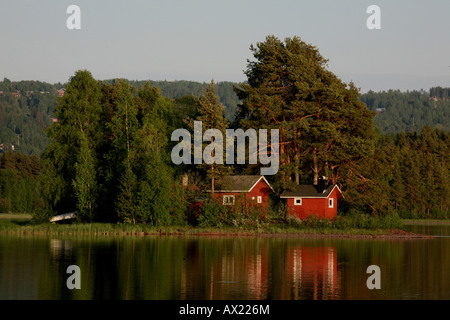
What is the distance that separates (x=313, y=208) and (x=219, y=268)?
93.9 feet

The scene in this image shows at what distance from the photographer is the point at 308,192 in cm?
6700

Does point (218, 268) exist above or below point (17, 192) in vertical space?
above

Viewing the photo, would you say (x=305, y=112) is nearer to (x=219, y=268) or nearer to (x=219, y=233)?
(x=219, y=233)

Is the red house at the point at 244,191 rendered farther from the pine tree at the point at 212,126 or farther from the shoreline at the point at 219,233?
the shoreline at the point at 219,233

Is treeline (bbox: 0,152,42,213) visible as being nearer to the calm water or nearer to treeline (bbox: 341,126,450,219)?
treeline (bbox: 341,126,450,219)

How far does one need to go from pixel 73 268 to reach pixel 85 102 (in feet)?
111

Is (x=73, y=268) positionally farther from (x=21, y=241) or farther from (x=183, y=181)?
(x=183, y=181)

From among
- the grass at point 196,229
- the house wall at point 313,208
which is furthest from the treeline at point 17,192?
the house wall at point 313,208

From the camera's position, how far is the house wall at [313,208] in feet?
216

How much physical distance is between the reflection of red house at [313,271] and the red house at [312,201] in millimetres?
14519

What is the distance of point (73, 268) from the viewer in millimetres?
37781

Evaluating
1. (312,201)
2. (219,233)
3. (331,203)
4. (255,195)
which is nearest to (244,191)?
(255,195)
